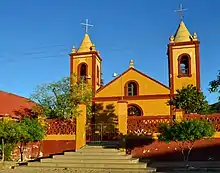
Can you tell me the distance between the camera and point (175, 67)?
32656 millimetres

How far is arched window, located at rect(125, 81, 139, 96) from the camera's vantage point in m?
32.4

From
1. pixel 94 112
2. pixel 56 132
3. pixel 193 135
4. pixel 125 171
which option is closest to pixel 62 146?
pixel 56 132

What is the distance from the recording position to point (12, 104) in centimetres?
3047

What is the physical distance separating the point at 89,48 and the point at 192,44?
34.1 feet

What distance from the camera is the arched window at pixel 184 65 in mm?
32281

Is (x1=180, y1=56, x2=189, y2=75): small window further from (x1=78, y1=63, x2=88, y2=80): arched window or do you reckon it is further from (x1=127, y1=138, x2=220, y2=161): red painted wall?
(x1=127, y1=138, x2=220, y2=161): red painted wall

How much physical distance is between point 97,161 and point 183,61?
1886 centimetres

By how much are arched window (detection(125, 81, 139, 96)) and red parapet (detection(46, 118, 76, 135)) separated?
12154 mm

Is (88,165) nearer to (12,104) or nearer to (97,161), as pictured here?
(97,161)

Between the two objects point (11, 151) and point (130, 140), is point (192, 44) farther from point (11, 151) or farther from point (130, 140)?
point (11, 151)

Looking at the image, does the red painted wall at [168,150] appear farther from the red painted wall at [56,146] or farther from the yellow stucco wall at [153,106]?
the yellow stucco wall at [153,106]

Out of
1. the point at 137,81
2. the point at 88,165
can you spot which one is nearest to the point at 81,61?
the point at 137,81

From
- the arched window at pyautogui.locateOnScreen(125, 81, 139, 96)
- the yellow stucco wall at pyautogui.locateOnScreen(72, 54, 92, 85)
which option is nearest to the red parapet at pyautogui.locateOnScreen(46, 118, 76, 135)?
the arched window at pyautogui.locateOnScreen(125, 81, 139, 96)

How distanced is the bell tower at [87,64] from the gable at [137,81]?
4.66 ft
